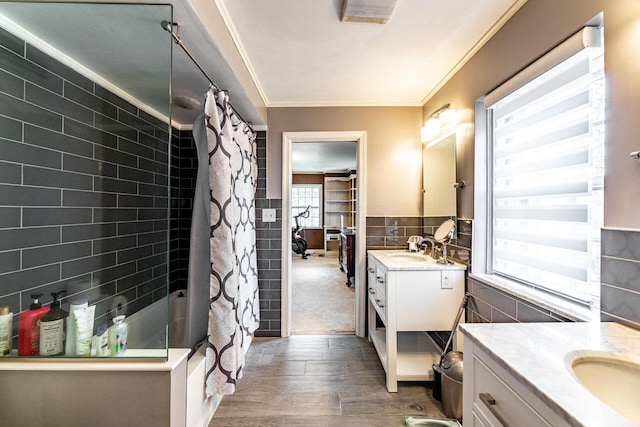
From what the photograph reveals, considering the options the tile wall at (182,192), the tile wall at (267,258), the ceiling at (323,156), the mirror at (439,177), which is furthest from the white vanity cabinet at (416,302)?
the ceiling at (323,156)

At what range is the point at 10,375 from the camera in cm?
107

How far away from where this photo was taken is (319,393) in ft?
5.91

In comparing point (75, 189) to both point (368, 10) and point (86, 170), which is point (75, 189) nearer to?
point (86, 170)

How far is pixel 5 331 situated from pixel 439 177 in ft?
8.97

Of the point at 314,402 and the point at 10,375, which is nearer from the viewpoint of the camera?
the point at 10,375

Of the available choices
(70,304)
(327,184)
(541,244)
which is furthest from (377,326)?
(327,184)

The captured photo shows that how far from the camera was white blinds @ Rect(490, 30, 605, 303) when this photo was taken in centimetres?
111

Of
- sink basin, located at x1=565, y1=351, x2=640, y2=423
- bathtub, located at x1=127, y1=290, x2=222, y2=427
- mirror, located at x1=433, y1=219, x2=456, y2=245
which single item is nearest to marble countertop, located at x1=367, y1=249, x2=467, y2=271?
mirror, located at x1=433, y1=219, x2=456, y2=245

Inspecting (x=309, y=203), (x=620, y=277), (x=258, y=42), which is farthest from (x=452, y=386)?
→ (x=309, y=203)

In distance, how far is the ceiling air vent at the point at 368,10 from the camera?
1.32 m

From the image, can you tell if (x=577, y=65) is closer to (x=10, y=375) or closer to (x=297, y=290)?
(x=10, y=375)

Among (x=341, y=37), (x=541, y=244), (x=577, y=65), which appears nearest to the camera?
(x=577, y=65)

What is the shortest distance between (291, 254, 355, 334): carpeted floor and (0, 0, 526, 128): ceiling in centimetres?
227

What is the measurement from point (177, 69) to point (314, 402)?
7.71ft
